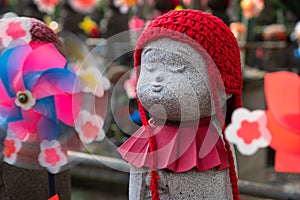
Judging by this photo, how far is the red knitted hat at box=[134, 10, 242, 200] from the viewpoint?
0.80 metres

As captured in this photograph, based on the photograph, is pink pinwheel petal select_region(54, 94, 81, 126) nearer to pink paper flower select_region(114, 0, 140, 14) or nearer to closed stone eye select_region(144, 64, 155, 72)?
closed stone eye select_region(144, 64, 155, 72)

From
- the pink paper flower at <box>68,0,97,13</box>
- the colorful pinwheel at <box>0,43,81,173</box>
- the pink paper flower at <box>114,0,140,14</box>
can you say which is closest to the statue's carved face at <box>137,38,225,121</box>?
the colorful pinwheel at <box>0,43,81,173</box>

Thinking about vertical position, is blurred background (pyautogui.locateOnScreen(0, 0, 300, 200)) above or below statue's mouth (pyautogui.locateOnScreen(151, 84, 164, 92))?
below

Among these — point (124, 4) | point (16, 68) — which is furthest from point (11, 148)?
point (124, 4)

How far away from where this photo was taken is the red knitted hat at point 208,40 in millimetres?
804

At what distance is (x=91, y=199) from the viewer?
7.29 ft

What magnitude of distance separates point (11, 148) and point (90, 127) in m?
0.18

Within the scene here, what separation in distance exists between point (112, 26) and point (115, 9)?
20cm

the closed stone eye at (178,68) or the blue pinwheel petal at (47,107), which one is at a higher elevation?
the closed stone eye at (178,68)

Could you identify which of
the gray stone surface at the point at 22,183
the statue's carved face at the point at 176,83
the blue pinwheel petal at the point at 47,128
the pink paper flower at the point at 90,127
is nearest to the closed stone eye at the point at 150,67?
the statue's carved face at the point at 176,83

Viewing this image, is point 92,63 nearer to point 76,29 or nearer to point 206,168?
point 206,168

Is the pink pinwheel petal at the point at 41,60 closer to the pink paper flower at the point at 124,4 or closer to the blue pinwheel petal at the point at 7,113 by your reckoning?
the blue pinwheel petal at the point at 7,113

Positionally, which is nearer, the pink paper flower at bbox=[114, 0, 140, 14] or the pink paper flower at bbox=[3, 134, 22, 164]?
the pink paper flower at bbox=[3, 134, 22, 164]

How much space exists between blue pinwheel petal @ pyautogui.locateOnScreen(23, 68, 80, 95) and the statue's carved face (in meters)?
0.21
